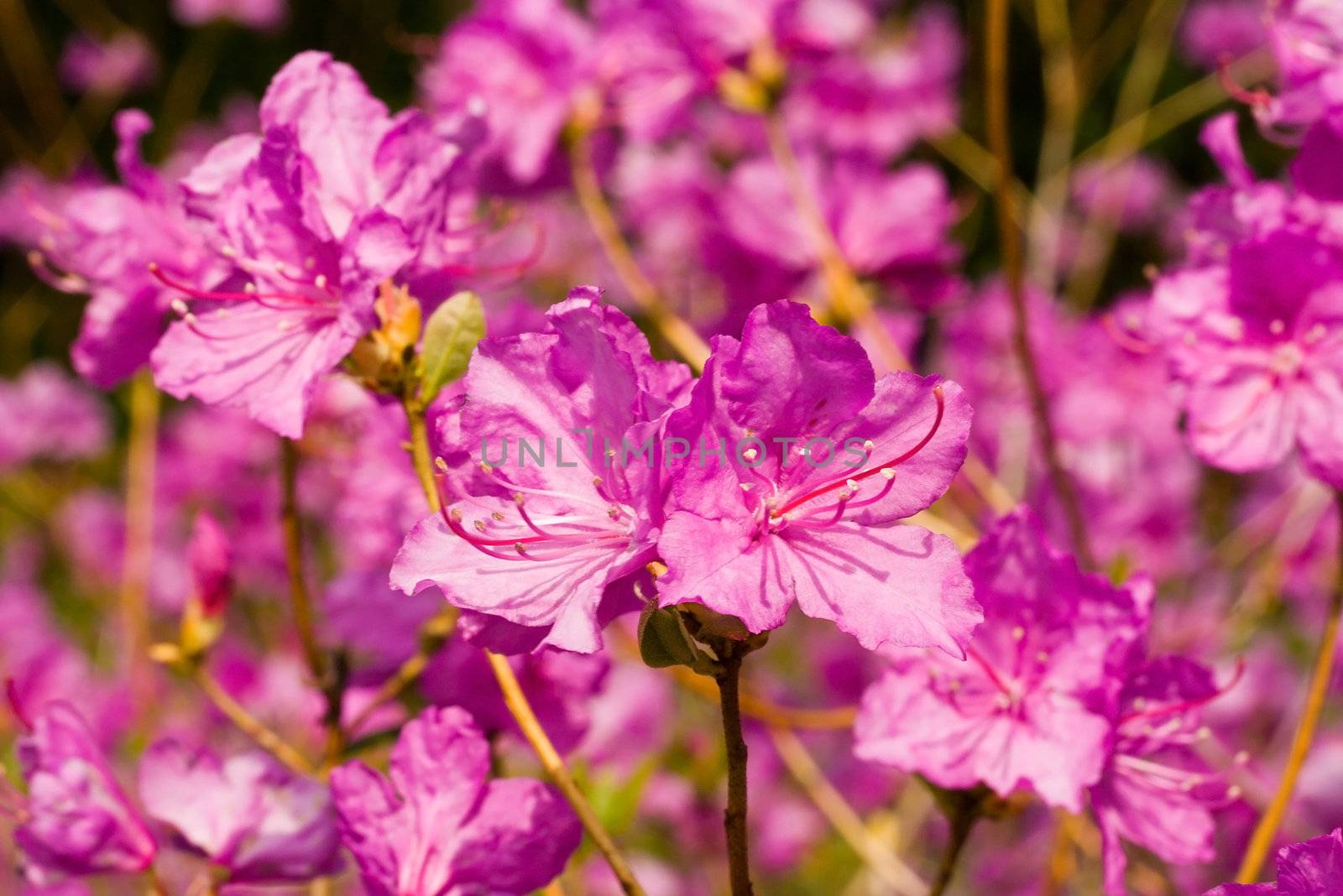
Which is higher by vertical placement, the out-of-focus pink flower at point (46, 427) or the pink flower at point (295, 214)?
the pink flower at point (295, 214)

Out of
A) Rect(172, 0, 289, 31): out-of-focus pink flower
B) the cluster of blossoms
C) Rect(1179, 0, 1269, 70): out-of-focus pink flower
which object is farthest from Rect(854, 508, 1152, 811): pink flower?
Rect(172, 0, 289, 31): out-of-focus pink flower

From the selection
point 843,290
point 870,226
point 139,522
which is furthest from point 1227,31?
point 139,522

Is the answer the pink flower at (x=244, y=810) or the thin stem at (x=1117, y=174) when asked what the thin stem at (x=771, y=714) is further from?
the thin stem at (x=1117, y=174)

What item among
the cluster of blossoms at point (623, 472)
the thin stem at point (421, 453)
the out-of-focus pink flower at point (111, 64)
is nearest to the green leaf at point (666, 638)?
the cluster of blossoms at point (623, 472)

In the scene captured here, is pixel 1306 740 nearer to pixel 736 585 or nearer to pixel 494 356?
pixel 736 585

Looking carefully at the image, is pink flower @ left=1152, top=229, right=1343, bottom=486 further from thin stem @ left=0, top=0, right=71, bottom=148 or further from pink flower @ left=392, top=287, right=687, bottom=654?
thin stem @ left=0, top=0, right=71, bottom=148
